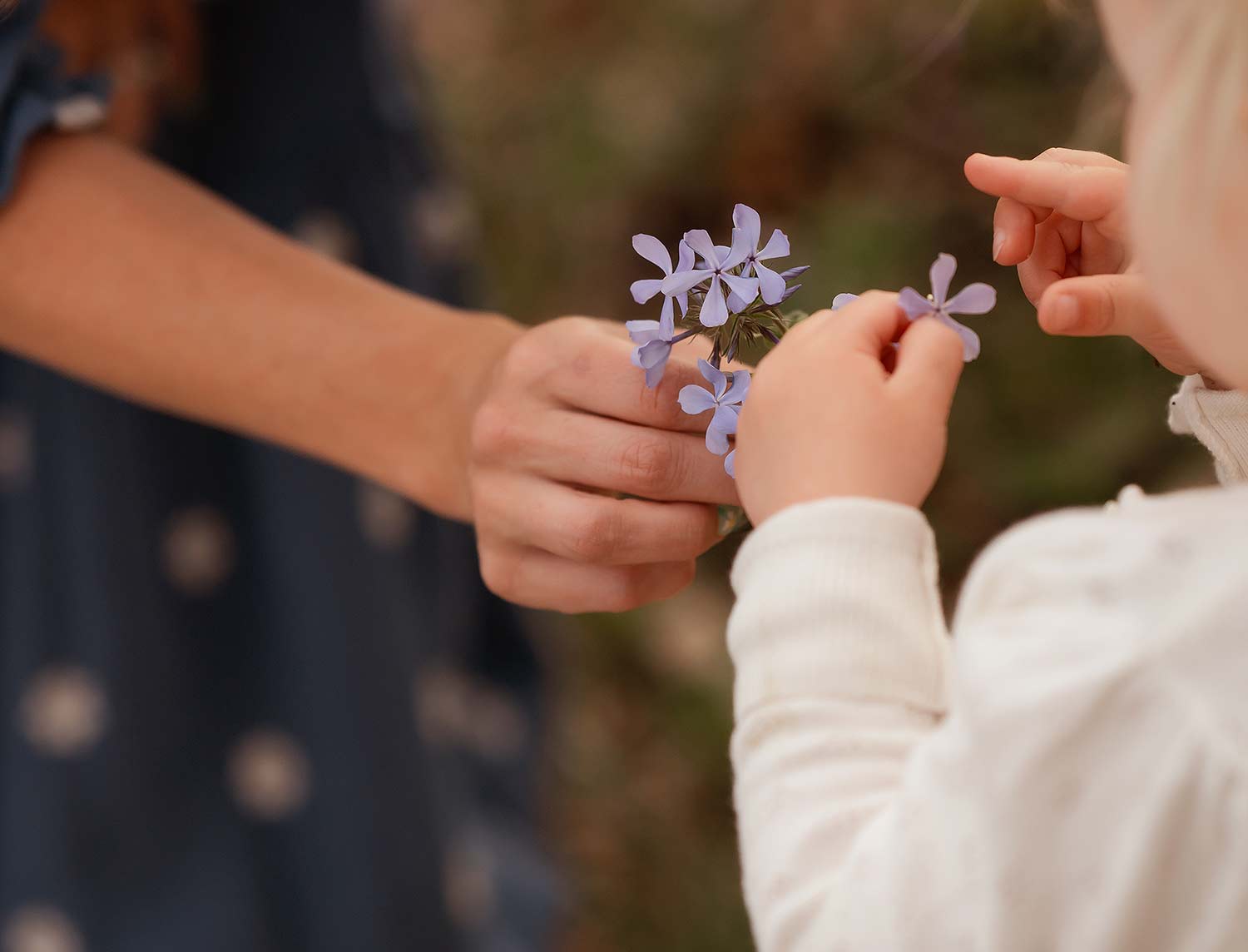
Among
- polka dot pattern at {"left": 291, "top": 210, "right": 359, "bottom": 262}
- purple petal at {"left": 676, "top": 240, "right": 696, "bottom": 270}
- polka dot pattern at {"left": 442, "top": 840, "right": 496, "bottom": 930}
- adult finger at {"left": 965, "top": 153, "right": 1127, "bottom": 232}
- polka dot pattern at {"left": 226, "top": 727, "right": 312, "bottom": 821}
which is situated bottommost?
polka dot pattern at {"left": 442, "top": 840, "right": 496, "bottom": 930}

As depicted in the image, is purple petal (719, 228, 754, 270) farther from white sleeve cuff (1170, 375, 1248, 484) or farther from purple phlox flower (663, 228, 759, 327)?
white sleeve cuff (1170, 375, 1248, 484)

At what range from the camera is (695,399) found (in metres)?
0.45

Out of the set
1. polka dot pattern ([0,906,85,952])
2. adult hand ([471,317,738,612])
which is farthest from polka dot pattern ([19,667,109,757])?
adult hand ([471,317,738,612])

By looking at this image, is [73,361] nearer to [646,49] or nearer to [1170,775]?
[1170,775]

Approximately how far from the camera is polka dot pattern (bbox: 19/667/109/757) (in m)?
0.83

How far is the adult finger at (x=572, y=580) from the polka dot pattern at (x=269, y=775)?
1.42 ft

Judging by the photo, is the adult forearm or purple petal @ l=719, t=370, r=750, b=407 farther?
the adult forearm

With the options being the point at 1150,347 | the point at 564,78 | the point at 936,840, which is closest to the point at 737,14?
the point at 564,78

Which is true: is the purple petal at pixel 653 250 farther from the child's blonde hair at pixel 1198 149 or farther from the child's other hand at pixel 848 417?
the child's blonde hair at pixel 1198 149

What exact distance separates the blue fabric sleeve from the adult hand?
260mm

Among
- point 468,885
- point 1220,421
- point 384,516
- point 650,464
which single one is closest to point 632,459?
point 650,464

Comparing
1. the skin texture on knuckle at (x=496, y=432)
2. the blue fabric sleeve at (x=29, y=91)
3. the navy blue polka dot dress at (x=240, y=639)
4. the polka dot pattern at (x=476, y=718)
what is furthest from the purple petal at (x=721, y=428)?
the polka dot pattern at (x=476, y=718)

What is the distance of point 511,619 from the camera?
1.11 meters

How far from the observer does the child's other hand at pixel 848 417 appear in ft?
1.29
